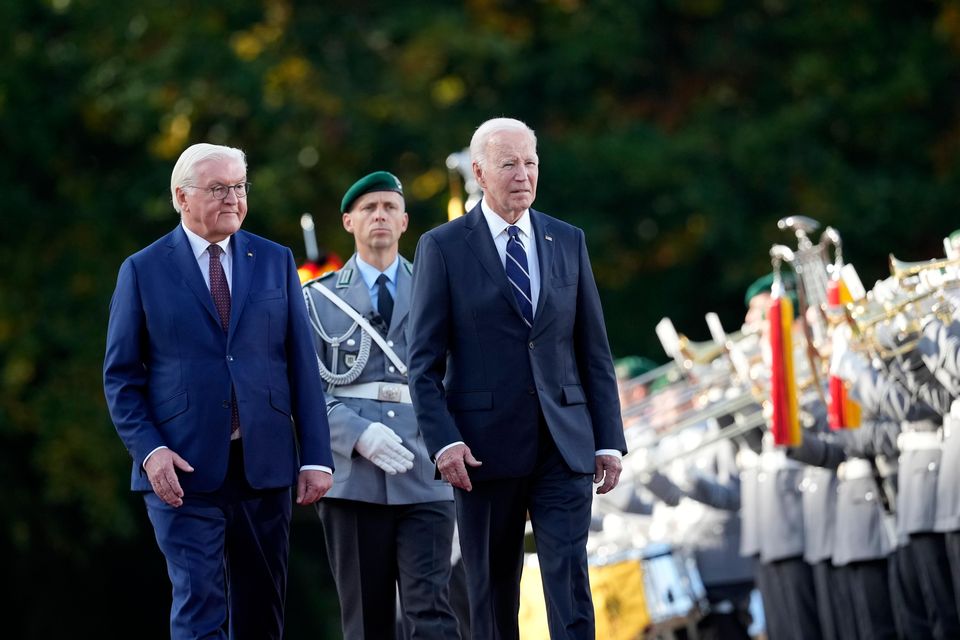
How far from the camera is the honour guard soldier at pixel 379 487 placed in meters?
8.50

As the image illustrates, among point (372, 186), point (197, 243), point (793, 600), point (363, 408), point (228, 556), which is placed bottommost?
point (793, 600)

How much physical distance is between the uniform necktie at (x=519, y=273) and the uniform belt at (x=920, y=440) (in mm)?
3368

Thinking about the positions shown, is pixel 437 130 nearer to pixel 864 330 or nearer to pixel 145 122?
pixel 145 122

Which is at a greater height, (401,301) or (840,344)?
(401,301)

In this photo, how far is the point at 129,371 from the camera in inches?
299

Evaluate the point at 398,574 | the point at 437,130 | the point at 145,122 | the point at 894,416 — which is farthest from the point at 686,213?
the point at 398,574

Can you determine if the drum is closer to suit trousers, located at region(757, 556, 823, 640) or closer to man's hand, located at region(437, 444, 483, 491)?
suit trousers, located at region(757, 556, 823, 640)

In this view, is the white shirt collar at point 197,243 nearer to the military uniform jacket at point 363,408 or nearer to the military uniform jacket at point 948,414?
the military uniform jacket at point 363,408

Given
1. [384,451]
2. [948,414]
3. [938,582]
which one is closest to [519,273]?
[384,451]

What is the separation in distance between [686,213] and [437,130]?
253cm

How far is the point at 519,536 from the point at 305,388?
0.93 m

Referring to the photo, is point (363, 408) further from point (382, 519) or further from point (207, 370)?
point (207, 370)

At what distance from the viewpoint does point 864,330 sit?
10461 mm

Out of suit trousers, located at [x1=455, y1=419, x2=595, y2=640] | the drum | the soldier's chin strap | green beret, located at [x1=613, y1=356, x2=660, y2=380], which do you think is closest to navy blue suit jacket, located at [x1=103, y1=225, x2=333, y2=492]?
suit trousers, located at [x1=455, y1=419, x2=595, y2=640]
